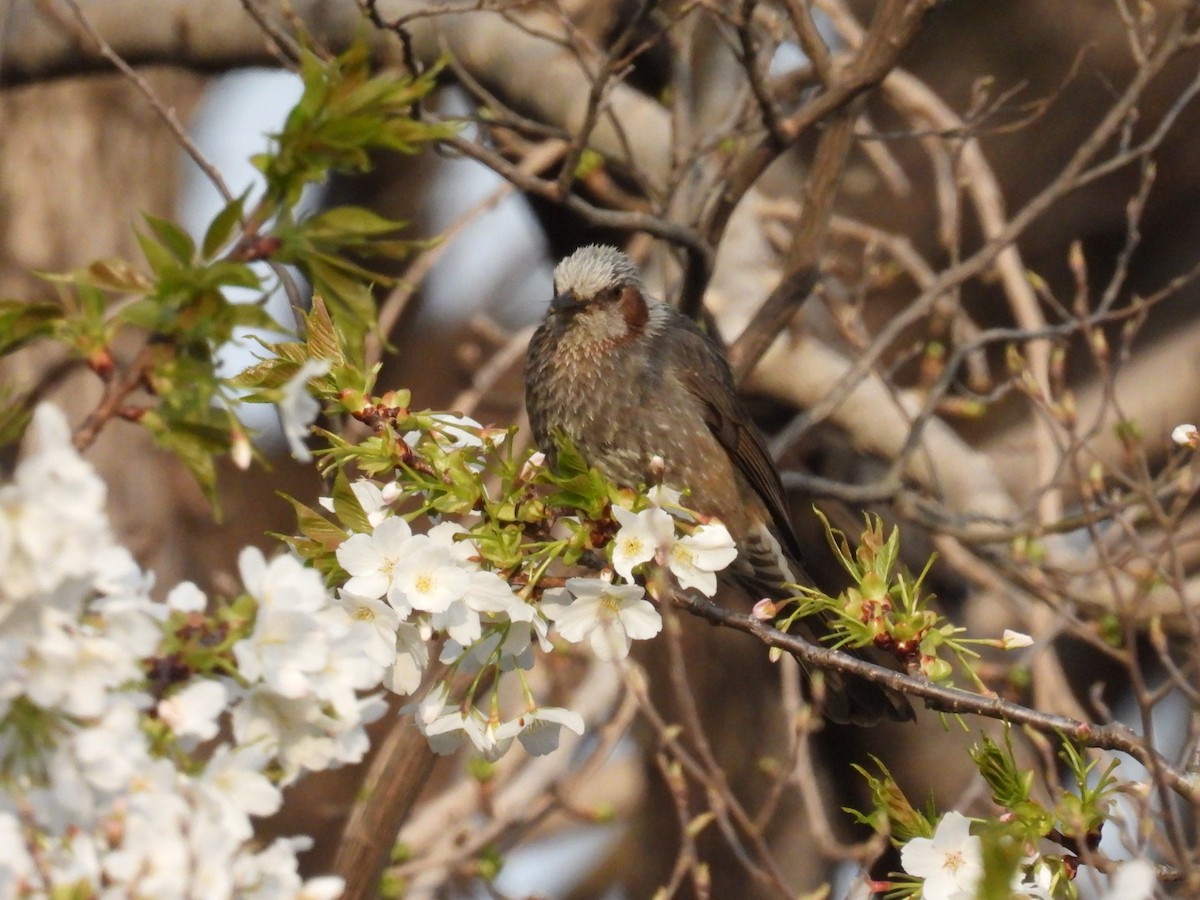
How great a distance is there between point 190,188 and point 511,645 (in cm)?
652

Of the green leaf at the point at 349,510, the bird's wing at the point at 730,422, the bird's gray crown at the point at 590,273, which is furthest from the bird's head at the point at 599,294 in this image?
the green leaf at the point at 349,510

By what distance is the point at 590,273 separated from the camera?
4.31 meters

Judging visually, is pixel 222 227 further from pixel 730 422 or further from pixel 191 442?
pixel 730 422

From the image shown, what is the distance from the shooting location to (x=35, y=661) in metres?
1.45

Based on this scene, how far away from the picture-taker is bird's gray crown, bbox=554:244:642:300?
430cm

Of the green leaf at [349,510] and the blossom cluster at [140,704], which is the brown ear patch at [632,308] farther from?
the blossom cluster at [140,704]

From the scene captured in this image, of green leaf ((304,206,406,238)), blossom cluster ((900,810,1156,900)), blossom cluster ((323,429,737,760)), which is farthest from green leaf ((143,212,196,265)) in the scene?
blossom cluster ((900,810,1156,900))

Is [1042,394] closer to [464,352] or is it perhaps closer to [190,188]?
[464,352]

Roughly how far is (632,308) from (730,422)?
1.58ft

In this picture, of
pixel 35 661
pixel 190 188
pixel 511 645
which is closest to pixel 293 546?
pixel 511 645

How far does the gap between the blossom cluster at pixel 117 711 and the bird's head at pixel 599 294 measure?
8.75 ft

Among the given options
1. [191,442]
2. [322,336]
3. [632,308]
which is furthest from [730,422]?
[191,442]

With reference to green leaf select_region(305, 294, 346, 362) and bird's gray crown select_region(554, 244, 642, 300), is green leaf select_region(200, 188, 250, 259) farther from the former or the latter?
bird's gray crown select_region(554, 244, 642, 300)

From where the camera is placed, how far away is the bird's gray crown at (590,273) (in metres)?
4.30
